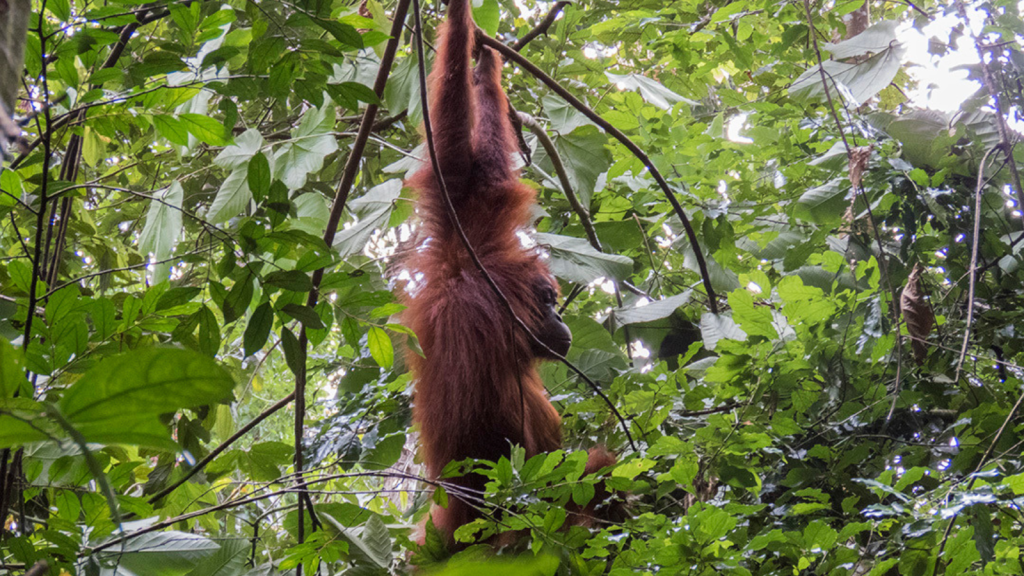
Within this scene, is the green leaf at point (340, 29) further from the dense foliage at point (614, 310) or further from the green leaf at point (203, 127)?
the green leaf at point (203, 127)

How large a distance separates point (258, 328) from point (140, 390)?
972 mm

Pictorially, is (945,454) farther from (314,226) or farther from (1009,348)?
(314,226)

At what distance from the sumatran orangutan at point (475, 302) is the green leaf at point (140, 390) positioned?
6.11 ft

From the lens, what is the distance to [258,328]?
51.1 inches

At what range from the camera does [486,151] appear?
96.5 inches

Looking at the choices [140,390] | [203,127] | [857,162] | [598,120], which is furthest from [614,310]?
[140,390]

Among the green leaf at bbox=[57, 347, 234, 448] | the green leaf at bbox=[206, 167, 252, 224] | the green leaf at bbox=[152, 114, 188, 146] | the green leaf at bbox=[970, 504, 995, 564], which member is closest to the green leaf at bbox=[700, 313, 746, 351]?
the green leaf at bbox=[970, 504, 995, 564]

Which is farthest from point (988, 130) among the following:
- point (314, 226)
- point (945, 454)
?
point (314, 226)

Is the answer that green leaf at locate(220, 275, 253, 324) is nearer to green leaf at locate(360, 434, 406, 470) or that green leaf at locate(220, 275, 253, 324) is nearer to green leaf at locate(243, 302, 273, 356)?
green leaf at locate(243, 302, 273, 356)

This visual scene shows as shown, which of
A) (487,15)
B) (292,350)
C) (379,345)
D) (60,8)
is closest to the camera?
(60,8)

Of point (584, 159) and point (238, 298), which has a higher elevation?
point (584, 159)

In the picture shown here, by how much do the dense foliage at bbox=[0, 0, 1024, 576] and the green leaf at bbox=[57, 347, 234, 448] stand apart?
216 mm

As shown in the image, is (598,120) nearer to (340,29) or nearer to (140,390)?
(340,29)

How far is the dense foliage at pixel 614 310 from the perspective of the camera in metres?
1.29
